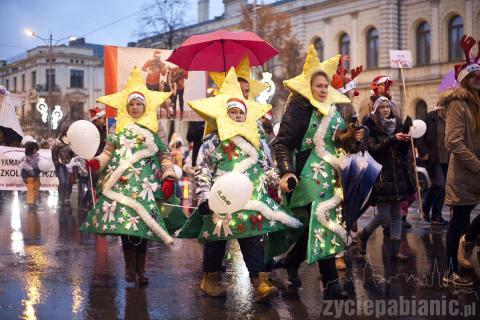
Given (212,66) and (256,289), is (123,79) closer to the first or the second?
(212,66)

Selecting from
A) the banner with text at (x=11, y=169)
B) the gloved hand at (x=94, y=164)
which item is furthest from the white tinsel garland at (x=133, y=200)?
the banner with text at (x=11, y=169)

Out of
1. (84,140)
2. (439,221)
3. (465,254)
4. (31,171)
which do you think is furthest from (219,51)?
(31,171)

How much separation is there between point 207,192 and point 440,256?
12.4 ft

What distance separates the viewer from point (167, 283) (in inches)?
281

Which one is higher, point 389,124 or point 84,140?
point 389,124

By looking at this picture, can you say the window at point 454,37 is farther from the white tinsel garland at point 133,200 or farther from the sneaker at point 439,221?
the white tinsel garland at point 133,200

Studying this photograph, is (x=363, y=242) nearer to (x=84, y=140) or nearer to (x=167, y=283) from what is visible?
(x=167, y=283)

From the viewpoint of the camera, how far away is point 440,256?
8.82 metres

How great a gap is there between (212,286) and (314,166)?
4.43 ft

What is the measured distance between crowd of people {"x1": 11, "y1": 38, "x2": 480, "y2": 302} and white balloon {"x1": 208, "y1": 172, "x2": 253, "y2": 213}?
0.27 metres

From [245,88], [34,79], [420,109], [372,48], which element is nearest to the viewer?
[245,88]

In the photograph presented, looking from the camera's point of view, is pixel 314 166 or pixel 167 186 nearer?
pixel 314 166

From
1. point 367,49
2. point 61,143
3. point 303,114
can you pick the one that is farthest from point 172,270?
point 367,49

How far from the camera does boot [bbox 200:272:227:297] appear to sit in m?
6.49
